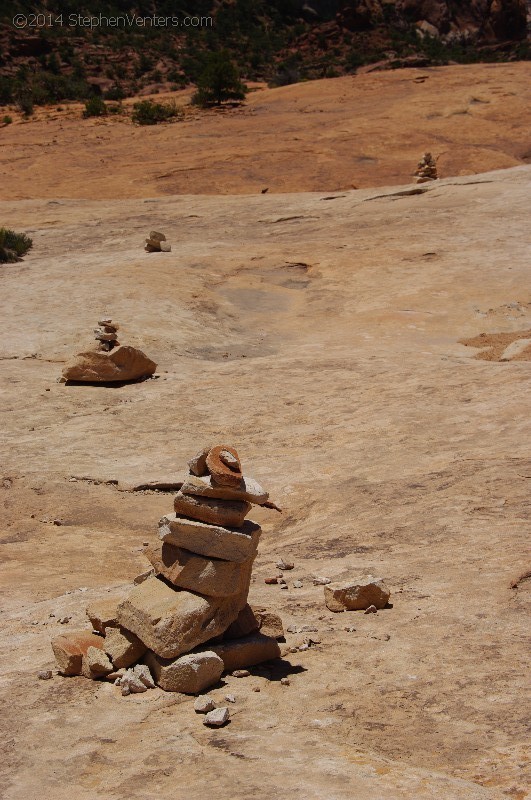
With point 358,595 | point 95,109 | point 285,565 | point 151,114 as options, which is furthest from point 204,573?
point 95,109

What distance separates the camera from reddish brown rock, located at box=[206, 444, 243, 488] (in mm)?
5176

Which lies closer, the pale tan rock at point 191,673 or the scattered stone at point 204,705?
the scattered stone at point 204,705

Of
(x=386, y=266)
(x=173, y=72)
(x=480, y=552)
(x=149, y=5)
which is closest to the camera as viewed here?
(x=480, y=552)

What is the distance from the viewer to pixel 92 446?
10125 millimetres

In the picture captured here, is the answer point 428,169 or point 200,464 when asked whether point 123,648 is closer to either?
point 200,464

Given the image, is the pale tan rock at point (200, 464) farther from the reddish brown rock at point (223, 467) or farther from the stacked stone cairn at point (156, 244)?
the stacked stone cairn at point (156, 244)

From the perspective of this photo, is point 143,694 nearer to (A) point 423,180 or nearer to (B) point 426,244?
(B) point 426,244

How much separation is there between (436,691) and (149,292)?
38.8 ft

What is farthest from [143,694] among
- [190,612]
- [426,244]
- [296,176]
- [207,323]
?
[296,176]

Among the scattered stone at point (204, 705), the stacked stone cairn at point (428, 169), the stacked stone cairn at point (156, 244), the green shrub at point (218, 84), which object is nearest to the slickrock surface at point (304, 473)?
the scattered stone at point (204, 705)

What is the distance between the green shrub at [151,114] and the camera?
3494cm

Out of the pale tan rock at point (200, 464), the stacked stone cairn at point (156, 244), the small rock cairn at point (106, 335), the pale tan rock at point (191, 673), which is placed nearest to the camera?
the pale tan rock at point (191, 673)

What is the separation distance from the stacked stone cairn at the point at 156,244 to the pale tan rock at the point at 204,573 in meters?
14.2

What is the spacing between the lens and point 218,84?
37.7 meters
